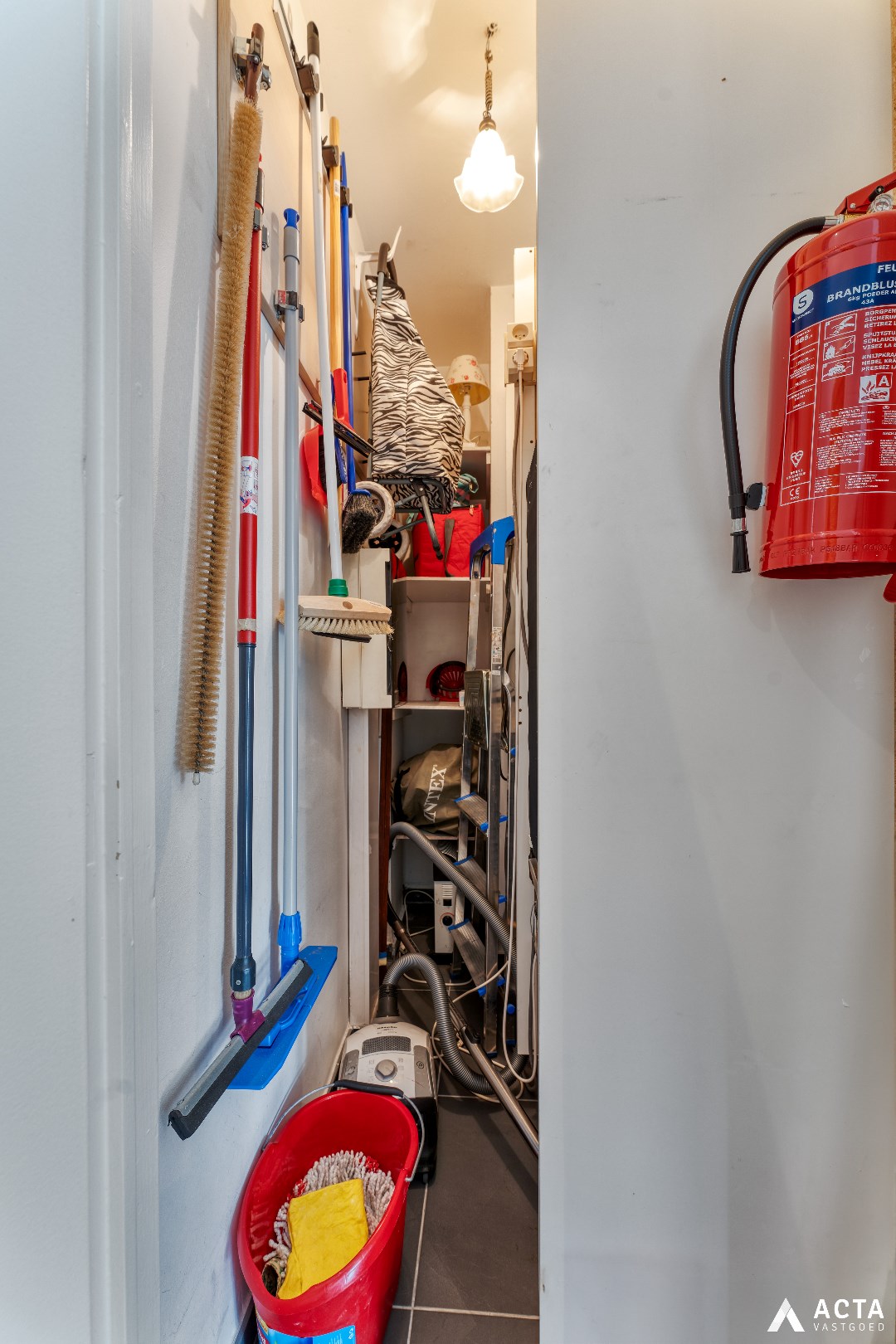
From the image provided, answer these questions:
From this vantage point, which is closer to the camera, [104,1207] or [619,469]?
[104,1207]

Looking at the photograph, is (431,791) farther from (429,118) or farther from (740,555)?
(429,118)

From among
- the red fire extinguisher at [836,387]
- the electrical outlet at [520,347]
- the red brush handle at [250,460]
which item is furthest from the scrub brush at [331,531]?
the red fire extinguisher at [836,387]

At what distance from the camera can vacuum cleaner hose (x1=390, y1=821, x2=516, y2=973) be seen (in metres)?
1.46

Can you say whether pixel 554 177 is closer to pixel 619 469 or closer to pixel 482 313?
pixel 619 469

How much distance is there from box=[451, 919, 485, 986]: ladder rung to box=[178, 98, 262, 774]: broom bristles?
130 cm

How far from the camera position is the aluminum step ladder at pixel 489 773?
150 centimetres

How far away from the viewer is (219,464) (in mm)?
646

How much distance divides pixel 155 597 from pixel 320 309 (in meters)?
0.71

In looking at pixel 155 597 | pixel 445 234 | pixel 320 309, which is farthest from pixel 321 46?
pixel 155 597

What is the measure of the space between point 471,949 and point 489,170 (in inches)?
→ 84.2

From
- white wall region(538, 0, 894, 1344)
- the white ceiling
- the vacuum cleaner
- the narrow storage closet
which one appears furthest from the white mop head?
the white ceiling

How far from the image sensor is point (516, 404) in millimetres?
1433

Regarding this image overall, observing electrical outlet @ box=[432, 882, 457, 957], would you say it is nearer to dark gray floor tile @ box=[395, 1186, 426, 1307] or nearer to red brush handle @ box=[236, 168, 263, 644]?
dark gray floor tile @ box=[395, 1186, 426, 1307]

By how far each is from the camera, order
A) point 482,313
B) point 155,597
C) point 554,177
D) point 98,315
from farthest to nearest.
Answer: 1. point 482,313
2. point 554,177
3. point 155,597
4. point 98,315
